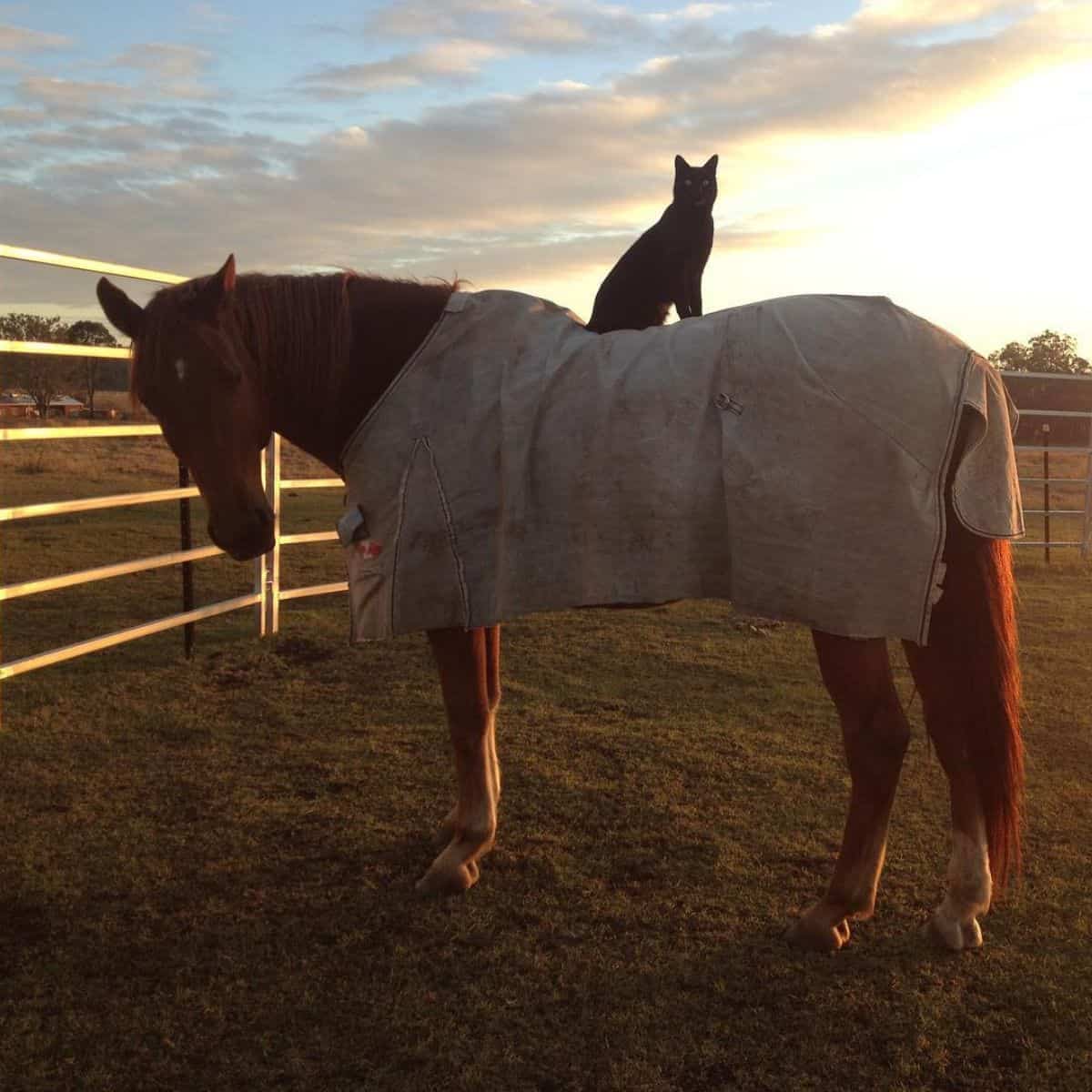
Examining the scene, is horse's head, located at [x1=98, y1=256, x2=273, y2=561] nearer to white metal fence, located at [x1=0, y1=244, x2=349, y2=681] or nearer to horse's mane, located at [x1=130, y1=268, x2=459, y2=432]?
horse's mane, located at [x1=130, y1=268, x2=459, y2=432]

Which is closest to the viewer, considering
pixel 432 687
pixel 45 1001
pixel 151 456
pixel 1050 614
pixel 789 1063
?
pixel 789 1063

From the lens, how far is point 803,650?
5.41m

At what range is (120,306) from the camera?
91.4 inches

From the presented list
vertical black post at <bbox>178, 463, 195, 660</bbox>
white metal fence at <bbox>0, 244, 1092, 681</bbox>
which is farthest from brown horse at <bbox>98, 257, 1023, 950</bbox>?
vertical black post at <bbox>178, 463, 195, 660</bbox>

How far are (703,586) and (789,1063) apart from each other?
106cm

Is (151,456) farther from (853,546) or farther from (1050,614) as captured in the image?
(853,546)

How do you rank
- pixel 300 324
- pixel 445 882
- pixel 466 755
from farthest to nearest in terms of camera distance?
pixel 466 755
pixel 445 882
pixel 300 324

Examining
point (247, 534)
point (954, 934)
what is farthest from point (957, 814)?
point (247, 534)

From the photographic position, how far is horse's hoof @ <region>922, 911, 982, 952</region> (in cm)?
231

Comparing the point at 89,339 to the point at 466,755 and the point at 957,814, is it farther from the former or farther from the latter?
the point at 957,814

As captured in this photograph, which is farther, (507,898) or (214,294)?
(507,898)

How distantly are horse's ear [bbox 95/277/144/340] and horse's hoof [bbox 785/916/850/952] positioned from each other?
2257 millimetres

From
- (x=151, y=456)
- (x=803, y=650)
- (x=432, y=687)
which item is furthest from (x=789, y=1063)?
(x=151, y=456)

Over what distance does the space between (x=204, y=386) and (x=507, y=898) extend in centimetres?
160
